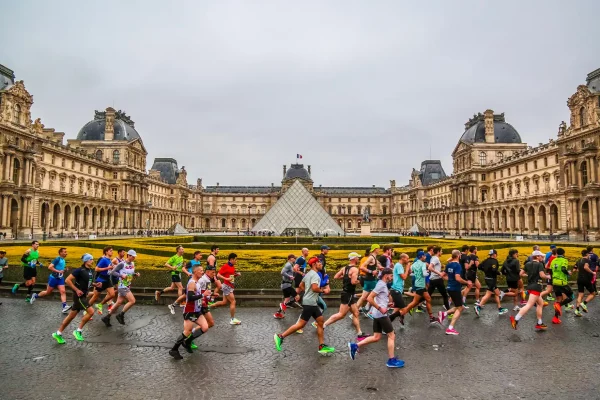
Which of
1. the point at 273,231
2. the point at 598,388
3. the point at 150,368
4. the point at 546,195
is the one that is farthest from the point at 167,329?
the point at 546,195

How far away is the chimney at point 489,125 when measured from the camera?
204ft

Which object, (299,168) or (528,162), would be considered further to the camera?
(299,168)

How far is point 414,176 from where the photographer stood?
295ft

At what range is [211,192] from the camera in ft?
326

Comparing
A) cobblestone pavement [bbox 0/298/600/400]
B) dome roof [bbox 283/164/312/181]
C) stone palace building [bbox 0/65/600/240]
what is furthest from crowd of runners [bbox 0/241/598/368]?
dome roof [bbox 283/164/312/181]

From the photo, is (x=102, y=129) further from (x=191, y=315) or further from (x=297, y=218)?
(x=191, y=315)

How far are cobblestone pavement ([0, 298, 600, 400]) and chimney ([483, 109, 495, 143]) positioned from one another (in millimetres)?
60168

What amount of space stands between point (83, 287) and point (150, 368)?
2.52m

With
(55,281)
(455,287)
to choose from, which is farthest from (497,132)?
(55,281)

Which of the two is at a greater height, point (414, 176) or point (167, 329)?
point (414, 176)

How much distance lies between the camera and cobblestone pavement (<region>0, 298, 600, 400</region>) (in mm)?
5027

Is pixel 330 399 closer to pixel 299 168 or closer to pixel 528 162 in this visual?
pixel 528 162

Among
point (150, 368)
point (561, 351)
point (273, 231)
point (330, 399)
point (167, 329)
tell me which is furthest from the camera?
point (273, 231)

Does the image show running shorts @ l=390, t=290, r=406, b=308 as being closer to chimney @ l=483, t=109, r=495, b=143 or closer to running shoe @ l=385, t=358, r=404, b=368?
running shoe @ l=385, t=358, r=404, b=368
